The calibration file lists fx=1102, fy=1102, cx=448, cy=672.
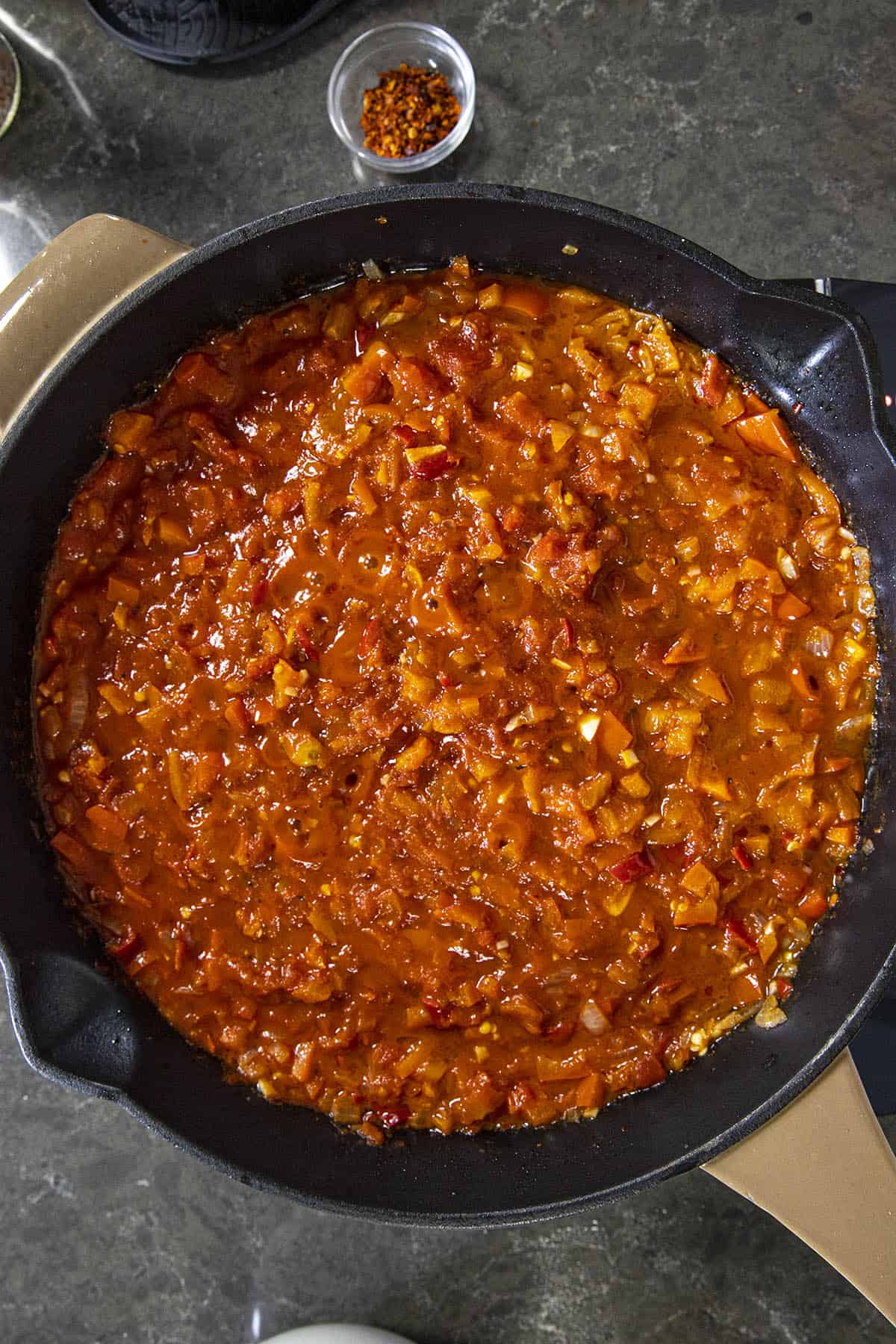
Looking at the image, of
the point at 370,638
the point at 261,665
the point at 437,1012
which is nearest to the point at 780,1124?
the point at 437,1012

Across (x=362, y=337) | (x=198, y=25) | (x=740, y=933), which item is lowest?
(x=740, y=933)

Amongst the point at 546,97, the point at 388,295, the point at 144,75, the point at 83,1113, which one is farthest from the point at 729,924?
the point at 144,75

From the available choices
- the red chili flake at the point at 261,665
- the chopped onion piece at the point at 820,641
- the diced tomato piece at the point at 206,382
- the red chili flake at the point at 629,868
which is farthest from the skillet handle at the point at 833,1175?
the diced tomato piece at the point at 206,382

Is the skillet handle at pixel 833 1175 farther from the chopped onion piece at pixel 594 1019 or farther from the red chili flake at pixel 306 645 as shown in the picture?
the red chili flake at pixel 306 645

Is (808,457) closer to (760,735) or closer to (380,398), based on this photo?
(760,735)

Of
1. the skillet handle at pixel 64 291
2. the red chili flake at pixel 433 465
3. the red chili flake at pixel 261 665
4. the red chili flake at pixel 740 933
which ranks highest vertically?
the skillet handle at pixel 64 291

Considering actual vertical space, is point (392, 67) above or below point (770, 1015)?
above

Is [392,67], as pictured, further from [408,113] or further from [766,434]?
[766,434]

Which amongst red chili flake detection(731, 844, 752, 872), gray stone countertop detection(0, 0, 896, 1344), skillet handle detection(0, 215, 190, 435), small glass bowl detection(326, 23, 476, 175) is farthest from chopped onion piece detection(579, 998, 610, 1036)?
small glass bowl detection(326, 23, 476, 175)
